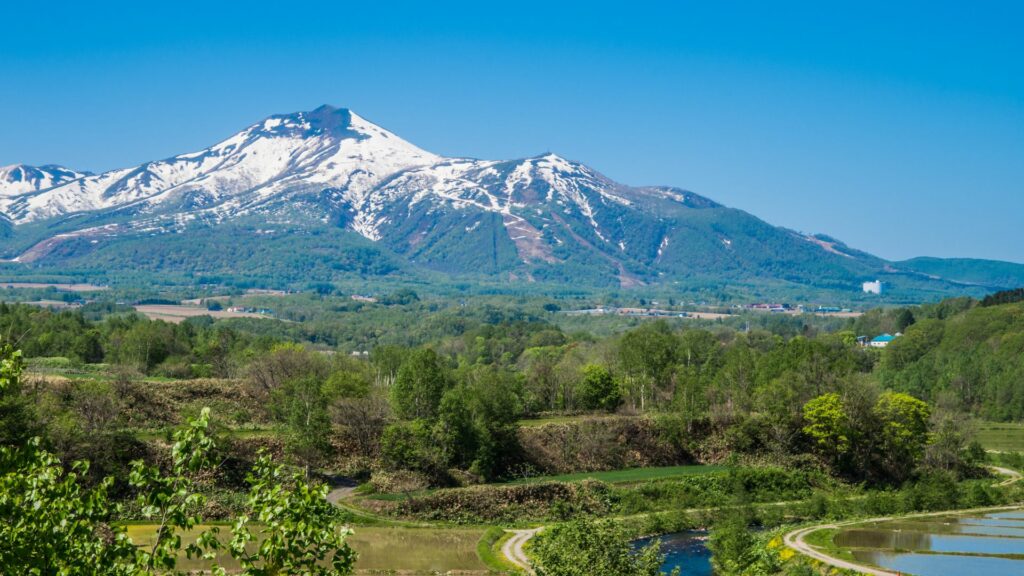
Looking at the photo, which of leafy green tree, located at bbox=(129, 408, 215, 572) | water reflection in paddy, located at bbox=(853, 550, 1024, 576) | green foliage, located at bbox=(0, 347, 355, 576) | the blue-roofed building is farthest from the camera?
the blue-roofed building

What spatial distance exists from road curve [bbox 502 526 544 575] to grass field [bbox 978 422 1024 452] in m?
48.7

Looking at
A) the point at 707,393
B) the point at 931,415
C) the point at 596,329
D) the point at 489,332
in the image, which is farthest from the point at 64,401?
the point at 596,329

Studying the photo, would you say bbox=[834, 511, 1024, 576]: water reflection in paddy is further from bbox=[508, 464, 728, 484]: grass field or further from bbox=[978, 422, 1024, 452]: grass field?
bbox=[978, 422, 1024, 452]: grass field

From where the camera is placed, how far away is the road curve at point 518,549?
3991 centimetres

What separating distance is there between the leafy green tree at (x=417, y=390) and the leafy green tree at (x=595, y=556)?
32875mm

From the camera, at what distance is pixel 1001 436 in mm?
84438

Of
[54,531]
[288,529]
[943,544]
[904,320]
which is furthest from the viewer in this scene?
[904,320]

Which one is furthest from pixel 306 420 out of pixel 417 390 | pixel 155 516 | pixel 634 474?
pixel 155 516

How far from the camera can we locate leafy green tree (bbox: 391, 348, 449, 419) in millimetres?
63281

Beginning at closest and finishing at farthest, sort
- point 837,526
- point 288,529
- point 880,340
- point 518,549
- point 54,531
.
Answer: point 288,529 < point 54,531 < point 518,549 < point 837,526 < point 880,340

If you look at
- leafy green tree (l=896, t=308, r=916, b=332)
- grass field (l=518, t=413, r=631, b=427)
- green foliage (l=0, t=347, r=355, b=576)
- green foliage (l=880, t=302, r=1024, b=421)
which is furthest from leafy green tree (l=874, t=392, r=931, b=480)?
leafy green tree (l=896, t=308, r=916, b=332)

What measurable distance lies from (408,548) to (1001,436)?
61.9 meters

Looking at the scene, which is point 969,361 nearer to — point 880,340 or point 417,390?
point 880,340

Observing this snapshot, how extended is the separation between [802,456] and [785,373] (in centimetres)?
926
